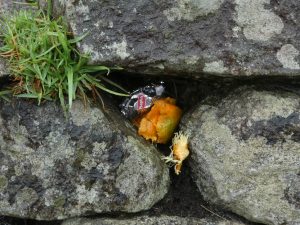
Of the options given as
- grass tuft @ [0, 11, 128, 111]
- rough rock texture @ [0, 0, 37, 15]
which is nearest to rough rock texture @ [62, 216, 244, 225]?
grass tuft @ [0, 11, 128, 111]

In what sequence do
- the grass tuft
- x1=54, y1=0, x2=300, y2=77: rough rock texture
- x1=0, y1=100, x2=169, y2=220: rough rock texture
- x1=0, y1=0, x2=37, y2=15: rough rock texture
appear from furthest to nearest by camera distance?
x1=0, y1=0, x2=37, y2=15: rough rock texture → x1=0, y1=100, x2=169, y2=220: rough rock texture → the grass tuft → x1=54, y1=0, x2=300, y2=77: rough rock texture

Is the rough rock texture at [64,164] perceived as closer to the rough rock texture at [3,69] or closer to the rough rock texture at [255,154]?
the rough rock texture at [3,69]

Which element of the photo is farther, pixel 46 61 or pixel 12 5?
pixel 12 5

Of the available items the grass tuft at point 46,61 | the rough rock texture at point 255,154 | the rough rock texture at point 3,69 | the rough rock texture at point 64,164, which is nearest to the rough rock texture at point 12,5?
the grass tuft at point 46,61

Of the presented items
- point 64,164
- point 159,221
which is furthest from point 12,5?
point 159,221

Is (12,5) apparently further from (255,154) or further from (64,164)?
(255,154)

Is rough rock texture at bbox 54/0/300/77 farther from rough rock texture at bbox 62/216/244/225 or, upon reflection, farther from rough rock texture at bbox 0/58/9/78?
rough rock texture at bbox 62/216/244/225
